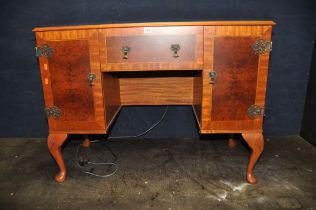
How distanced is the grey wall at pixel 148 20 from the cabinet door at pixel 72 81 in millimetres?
784

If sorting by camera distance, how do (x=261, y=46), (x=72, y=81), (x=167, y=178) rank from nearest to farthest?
(x=261, y=46), (x=72, y=81), (x=167, y=178)

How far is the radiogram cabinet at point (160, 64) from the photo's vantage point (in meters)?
1.53

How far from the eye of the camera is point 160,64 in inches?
63.2

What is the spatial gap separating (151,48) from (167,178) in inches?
37.3

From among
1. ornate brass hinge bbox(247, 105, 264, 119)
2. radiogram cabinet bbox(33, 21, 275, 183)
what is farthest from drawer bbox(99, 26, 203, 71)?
ornate brass hinge bbox(247, 105, 264, 119)

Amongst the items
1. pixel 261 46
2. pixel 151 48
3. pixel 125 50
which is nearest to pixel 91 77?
pixel 125 50

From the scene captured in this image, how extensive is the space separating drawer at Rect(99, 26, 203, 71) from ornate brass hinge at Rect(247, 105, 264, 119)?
436 millimetres

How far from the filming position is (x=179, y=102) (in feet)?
7.59

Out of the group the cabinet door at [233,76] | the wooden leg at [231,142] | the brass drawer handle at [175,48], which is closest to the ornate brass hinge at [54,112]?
the brass drawer handle at [175,48]

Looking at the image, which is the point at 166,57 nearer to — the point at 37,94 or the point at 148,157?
the point at 148,157

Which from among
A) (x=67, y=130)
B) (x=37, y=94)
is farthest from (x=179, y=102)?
(x=37, y=94)

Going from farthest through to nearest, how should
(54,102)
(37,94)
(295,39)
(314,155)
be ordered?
(37,94) < (295,39) < (314,155) < (54,102)

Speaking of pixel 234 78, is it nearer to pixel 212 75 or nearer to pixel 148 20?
pixel 212 75

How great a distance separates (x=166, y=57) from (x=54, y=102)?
0.80m
